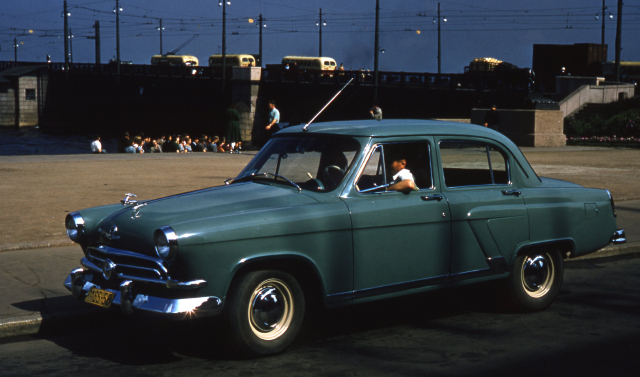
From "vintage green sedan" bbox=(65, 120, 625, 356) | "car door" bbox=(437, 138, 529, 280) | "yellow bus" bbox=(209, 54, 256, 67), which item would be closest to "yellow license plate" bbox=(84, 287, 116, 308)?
"vintage green sedan" bbox=(65, 120, 625, 356)

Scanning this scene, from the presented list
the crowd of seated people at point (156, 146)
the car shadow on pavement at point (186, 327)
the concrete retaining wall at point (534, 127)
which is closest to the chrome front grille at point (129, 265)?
the car shadow on pavement at point (186, 327)

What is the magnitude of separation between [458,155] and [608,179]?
11.9m

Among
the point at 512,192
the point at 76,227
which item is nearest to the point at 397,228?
the point at 512,192

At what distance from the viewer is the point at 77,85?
265 feet

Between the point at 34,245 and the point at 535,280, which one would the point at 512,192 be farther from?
the point at 34,245

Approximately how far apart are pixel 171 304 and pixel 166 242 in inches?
14.5

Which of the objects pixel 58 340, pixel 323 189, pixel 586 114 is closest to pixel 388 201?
pixel 323 189

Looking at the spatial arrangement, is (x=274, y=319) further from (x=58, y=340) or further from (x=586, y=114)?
(x=586, y=114)

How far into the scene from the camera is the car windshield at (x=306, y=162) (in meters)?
5.39

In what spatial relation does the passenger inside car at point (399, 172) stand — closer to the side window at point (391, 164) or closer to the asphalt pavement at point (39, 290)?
the side window at point (391, 164)

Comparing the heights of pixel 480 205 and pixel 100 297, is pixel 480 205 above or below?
above

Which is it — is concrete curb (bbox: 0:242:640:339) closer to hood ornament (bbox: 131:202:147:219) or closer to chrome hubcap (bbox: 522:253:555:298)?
hood ornament (bbox: 131:202:147:219)

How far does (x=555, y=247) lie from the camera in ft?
20.9

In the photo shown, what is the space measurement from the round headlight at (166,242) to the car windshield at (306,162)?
114 centimetres
